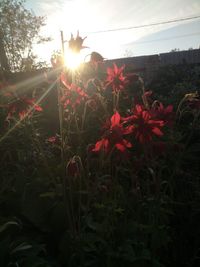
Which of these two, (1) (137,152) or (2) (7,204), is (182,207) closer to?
(1) (137,152)

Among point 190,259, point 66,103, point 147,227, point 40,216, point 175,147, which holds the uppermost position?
point 66,103

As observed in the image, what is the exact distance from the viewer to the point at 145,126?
189 cm

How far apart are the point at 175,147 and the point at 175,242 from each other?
0.86 m

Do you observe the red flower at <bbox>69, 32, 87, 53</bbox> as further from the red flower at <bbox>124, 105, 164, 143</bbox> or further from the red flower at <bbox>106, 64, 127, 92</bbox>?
the red flower at <bbox>124, 105, 164, 143</bbox>

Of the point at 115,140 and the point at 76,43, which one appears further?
the point at 76,43

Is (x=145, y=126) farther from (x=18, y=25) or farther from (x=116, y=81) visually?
(x=18, y=25)

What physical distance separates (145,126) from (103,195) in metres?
0.76

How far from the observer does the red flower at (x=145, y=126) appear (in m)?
1.88

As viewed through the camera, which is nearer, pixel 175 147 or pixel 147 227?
Answer: pixel 147 227

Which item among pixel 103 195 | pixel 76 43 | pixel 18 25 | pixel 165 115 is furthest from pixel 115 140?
pixel 18 25

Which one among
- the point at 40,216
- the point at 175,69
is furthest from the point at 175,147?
the point at 175,69

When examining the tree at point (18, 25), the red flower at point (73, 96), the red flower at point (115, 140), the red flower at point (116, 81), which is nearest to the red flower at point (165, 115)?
the red flower at point (115, 140)

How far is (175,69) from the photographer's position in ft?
34.4

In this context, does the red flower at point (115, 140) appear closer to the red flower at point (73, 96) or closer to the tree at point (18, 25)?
the red flower at point (73, 96)
